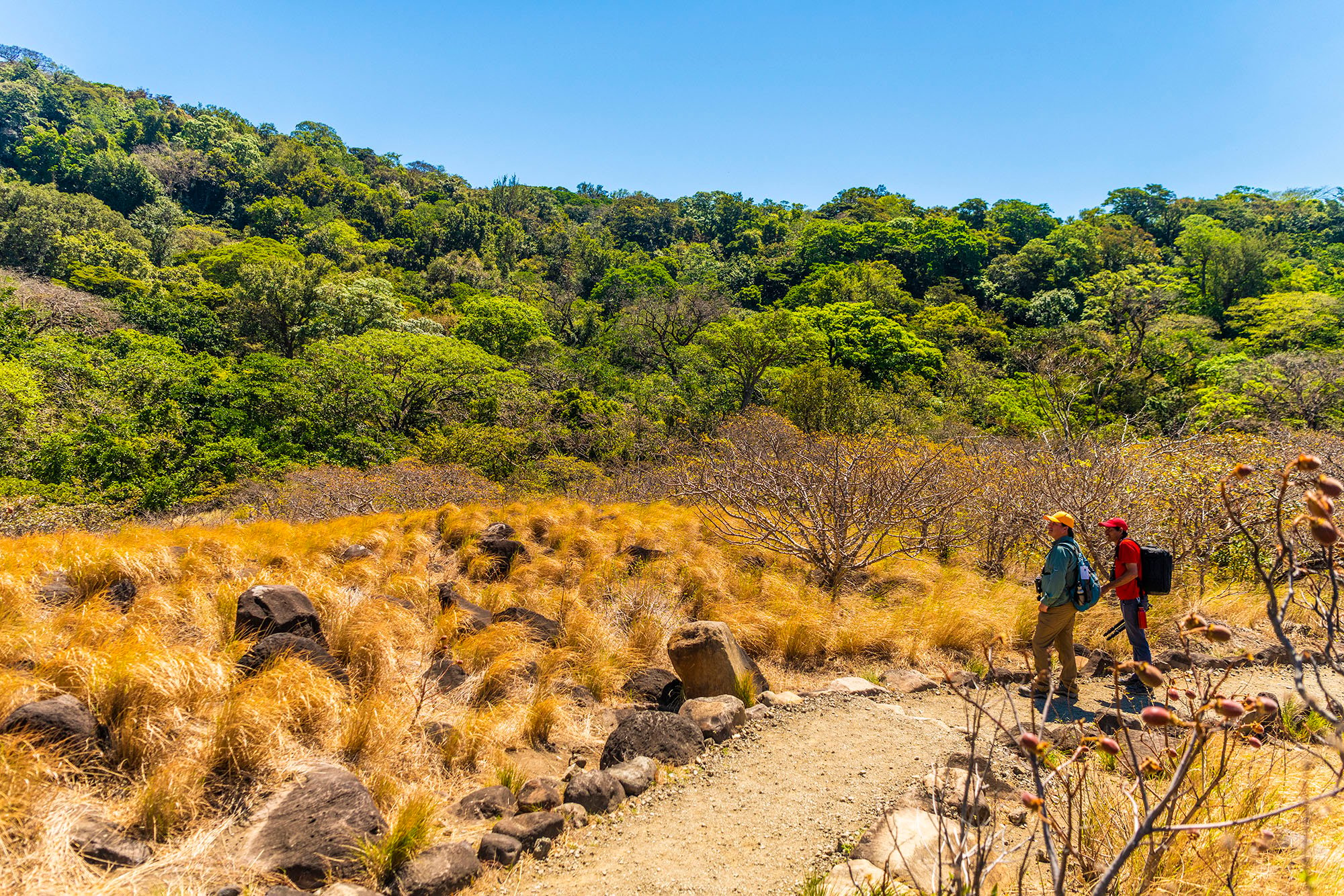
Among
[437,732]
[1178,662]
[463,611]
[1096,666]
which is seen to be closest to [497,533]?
[463,611]

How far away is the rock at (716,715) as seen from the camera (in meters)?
4.84

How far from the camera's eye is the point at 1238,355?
2467 cm

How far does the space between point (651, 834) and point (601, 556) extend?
4823mm

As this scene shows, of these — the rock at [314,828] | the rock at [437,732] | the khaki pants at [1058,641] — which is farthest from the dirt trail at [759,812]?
the rock at [437,732]

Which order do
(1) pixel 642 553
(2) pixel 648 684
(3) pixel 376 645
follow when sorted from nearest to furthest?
1. (3) pixel 376 645
2. (2) pixel 648 684
3. (1) pixel 642 553

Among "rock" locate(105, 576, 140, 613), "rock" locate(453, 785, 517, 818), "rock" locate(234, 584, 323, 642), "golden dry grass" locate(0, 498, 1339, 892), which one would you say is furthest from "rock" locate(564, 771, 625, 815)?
"rock" locate(105, 576, 140, 613)

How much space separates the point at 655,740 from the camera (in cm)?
458

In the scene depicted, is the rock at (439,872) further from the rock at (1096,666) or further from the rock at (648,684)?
the rock at (1096,666)

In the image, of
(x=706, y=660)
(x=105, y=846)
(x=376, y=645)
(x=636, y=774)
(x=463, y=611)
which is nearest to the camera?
(x=105, y=846)

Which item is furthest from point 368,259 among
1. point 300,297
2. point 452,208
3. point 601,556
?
point 601,556

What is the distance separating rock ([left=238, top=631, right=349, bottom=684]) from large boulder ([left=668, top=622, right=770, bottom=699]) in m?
2.76

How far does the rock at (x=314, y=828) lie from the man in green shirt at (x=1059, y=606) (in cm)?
504

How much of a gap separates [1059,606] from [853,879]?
11.6 ft

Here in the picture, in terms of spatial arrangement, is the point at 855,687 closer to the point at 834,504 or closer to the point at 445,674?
the point at 834,504
